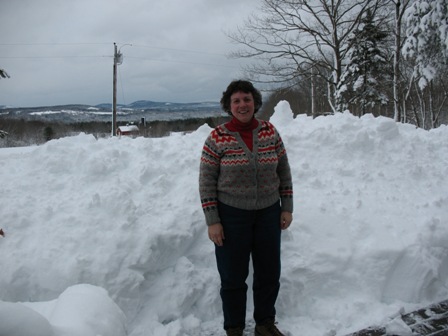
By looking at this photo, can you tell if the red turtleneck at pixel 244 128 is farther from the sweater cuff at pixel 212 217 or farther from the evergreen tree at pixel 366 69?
the evergreen tree at pixel 366 69

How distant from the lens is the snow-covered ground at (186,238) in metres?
3.21

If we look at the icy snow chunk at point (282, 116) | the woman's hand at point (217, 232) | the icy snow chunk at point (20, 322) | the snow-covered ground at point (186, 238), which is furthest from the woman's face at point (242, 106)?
the icy snow chunk at point (282, 116)

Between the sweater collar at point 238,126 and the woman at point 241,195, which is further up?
the sweater collar at point 238,126

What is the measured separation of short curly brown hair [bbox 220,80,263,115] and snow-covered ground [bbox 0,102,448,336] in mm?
1509

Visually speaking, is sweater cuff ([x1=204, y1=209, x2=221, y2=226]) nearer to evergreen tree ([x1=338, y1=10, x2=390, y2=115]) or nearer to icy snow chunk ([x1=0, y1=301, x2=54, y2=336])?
icy snow chunk ([x1=0, y1=301, x2=54, y2=336])

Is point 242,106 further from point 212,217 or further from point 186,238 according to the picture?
point 186,238

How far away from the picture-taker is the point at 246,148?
102 inches

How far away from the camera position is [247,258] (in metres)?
2.77

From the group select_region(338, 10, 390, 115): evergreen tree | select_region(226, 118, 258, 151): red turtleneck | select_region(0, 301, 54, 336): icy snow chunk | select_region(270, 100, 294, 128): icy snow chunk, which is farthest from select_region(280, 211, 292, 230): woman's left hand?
select_region(338, 10, 390, 115): evergreen tree

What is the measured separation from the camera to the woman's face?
8.64 feet

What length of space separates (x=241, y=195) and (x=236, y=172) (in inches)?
6.8

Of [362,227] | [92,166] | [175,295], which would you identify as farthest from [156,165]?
[362,227]

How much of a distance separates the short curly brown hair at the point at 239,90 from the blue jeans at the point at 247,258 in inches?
30.0

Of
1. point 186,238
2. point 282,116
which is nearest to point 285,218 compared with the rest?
point 186,238
